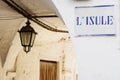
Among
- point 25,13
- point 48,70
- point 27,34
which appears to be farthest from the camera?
point 48,70

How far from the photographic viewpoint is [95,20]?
3014 millimetres

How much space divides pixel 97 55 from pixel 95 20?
294 mm

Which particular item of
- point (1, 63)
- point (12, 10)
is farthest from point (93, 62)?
point (1, 63)

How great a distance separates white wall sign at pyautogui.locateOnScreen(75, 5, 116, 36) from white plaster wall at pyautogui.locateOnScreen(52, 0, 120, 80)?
3 cm

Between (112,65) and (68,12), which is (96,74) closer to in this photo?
(112,65)

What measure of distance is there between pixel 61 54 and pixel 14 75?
2124mm

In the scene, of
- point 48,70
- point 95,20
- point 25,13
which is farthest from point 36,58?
point 95,20

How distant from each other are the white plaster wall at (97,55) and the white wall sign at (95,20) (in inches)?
1.4

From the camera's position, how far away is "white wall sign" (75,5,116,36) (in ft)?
9.75

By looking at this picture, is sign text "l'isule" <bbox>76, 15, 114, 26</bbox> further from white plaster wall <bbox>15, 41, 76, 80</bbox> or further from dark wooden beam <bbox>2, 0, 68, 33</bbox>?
white plaster wall <bbox>15, 41, 76, 80</bbox>

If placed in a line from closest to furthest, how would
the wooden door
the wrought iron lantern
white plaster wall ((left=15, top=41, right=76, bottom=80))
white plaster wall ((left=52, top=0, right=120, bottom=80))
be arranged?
white plaster wall ((left=52, top=0, right=120, bottom=80))
the wrought iron lantern
white plaster wall ((left=15, top=41, right=76, bottom=80))
the wooden door

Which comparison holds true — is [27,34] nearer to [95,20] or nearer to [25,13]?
[25,13]

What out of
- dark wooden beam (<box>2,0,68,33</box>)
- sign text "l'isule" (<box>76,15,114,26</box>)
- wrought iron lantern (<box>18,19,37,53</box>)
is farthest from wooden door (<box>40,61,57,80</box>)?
sign text "l'isule" (<box>76,15,114,26</box>)

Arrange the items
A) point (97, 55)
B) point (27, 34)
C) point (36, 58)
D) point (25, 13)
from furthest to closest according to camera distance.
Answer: point (36, 58)
point (25, 13)
point (27, 34)
point (97, 55)
